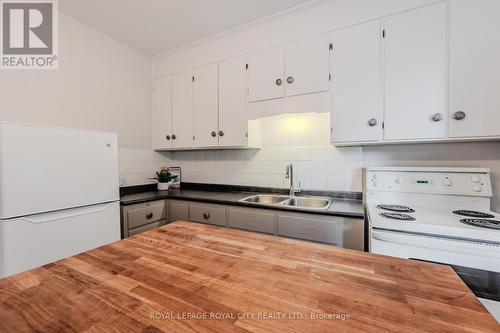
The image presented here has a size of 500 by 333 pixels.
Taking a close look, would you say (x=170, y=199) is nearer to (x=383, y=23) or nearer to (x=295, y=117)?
(x=295, y=117)

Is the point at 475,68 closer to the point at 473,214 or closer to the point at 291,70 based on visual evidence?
the point at 473,214

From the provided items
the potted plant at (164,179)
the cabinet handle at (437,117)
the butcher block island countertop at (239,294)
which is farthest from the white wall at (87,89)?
the cabinet handle at (437,117)

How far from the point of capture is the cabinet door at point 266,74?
77.1 inches

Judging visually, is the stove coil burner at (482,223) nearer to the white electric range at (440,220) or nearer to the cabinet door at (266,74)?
the white electric range at (440,220)

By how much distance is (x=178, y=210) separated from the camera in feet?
→ 7.50

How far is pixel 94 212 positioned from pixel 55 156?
483mm

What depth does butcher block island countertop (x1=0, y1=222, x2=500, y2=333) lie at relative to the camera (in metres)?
0.45

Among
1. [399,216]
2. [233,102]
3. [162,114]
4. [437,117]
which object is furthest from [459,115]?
[162,114]

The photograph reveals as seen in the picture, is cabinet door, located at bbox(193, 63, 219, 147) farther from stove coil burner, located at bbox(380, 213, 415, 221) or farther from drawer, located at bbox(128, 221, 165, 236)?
stove coil burner, located at bbox(380, 213, 415, 221)

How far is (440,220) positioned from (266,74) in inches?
66.7

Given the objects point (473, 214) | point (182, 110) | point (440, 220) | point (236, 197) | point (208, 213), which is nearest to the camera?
point (440, 220)

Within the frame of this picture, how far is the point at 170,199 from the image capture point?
235cm

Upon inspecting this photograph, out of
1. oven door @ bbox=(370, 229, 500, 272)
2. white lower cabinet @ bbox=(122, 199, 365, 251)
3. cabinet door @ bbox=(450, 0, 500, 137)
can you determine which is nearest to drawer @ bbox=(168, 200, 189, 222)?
white lower cabinet @ bbox=(122, 199, 365, 251)

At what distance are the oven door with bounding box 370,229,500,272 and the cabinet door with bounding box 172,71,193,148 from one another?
2.03 metres
